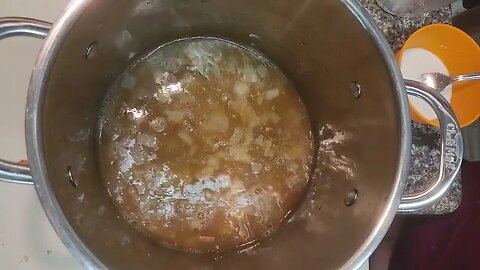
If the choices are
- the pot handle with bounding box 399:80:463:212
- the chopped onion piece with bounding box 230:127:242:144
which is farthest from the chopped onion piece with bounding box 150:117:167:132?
the pot handle with bounding box 399:80:463:212

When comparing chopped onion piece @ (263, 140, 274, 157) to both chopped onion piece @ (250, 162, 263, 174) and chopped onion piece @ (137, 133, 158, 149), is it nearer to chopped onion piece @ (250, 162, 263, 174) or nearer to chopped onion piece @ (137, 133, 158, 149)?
chopped onion piece @ (250, 162, 263, 174)

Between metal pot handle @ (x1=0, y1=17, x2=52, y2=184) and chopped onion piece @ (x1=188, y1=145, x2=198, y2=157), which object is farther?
chopped onion piece @ (x1=188, y1=145, x2=198, y2=157)

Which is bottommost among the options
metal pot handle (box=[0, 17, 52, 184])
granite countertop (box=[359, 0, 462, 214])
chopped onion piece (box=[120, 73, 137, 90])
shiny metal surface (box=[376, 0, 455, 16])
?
granite countertop (box=[359, 0, 462, 214])

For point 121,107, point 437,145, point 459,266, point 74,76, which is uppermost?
point 74,76

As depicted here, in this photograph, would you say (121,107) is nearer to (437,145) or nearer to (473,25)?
(437,145)

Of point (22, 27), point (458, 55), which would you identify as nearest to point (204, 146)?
point (22, 27)

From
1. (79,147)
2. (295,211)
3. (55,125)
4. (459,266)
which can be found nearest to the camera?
(55,125)

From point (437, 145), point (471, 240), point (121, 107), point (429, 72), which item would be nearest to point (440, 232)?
point (471, 240)
